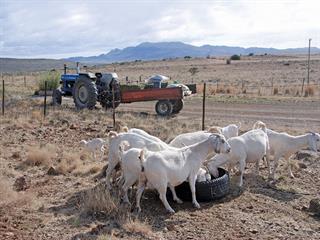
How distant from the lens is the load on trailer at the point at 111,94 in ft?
73.6

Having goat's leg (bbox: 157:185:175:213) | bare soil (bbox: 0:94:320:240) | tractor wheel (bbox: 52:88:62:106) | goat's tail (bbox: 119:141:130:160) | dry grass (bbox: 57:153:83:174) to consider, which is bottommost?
bare soil (bbox: 0:94:320:240)

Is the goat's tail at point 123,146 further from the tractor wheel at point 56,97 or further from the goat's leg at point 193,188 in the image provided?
the tractor wheel at point 56,97

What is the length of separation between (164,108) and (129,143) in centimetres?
1290

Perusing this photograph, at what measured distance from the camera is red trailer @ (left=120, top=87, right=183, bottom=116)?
22.4 metres

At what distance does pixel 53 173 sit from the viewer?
11.8 m

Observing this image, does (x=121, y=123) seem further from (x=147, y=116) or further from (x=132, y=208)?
(x=132, y=208)

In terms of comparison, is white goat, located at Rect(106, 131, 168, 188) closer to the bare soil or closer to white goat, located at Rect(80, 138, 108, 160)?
the bare soil

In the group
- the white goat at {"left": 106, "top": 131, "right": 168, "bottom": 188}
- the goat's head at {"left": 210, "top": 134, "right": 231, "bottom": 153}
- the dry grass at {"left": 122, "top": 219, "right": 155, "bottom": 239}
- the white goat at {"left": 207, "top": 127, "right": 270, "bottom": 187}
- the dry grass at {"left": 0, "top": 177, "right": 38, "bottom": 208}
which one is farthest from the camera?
the white goat at {"left": 207, "top": 127, "right": 270, "bottom": 187}

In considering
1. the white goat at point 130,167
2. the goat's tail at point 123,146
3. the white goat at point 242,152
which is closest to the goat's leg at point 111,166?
the goat's tail at point 123,146

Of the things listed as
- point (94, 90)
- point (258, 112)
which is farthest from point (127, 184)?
point (258, 112)

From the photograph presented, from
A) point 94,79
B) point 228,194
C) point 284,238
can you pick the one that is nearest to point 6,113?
point 94,79

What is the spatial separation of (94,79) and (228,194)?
1576 cm

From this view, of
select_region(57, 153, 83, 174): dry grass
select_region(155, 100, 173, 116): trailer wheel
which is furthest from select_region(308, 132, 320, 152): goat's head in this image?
select_region(155, 100, 173, 116): trailer wheel

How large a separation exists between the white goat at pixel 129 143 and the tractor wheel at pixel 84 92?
1358 centimetres
